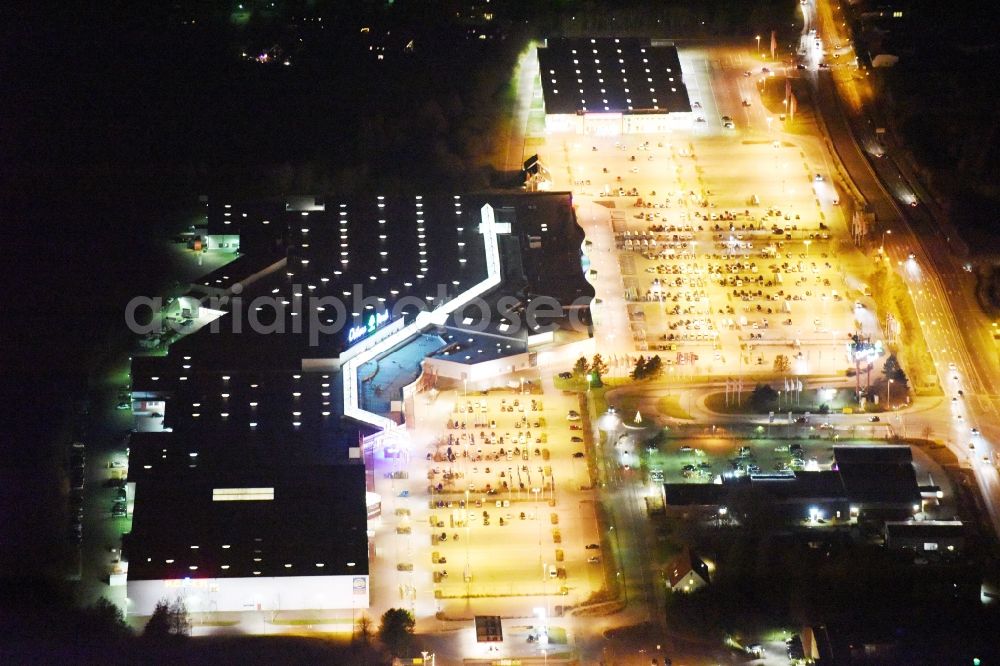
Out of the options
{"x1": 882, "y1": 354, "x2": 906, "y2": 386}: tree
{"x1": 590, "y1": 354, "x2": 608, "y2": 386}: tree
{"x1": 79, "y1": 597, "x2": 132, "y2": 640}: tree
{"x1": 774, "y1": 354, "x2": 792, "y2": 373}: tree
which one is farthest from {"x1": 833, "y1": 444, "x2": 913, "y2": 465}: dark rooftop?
{"x1": 79, "y1": 597, "x2": 132, "y2": 640}: tree

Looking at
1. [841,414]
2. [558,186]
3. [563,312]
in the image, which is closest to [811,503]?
[841,414]

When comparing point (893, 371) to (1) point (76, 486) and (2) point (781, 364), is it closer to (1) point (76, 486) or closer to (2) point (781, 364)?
(2) point (781, 364)

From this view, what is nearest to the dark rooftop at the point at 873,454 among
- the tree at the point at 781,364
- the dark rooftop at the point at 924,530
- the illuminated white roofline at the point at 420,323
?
the dark rooftop at the point at 924,530

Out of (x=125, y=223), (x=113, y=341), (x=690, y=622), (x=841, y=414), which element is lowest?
(x=690, y=622)

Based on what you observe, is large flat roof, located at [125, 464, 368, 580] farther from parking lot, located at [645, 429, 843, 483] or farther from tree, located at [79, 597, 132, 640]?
parking lot, located at [645, 429, 843, 483]

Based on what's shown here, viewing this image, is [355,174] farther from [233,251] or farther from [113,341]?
[113,341]

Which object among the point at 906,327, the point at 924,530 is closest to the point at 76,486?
the point at 924,530

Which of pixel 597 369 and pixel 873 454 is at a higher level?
pixel 597 369
